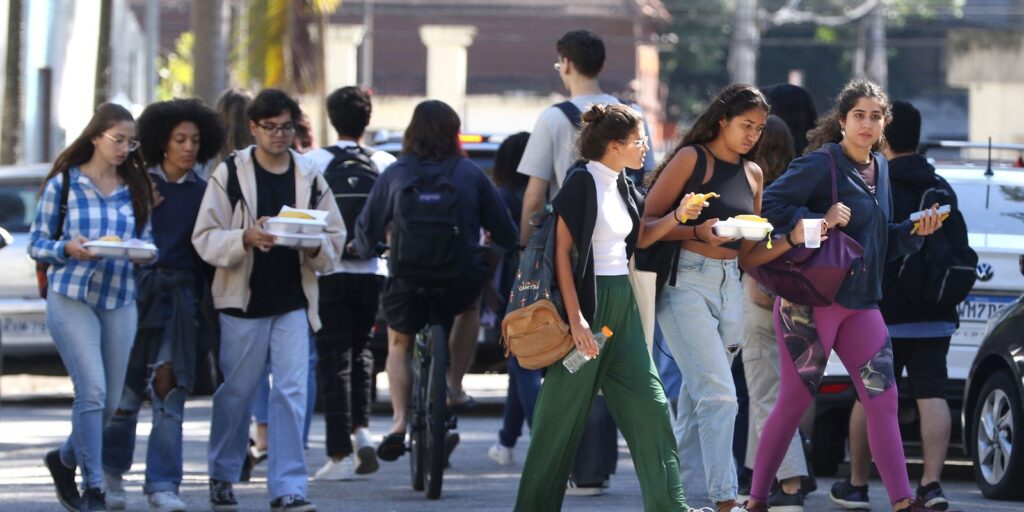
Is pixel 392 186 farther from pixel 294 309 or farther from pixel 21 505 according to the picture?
pixel 21 505

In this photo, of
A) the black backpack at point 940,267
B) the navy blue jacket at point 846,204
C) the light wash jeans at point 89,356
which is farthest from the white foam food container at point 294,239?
the black backpack at point 940,267

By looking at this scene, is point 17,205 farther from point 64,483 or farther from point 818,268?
point 818,268

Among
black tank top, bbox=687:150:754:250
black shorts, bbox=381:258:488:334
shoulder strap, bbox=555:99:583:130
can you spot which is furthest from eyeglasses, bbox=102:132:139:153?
black tank top, bbox=687:150:754:250

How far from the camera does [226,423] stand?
892 centimetres

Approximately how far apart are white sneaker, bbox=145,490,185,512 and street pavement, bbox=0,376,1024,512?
1.49ft

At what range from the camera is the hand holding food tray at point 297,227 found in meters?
8.48

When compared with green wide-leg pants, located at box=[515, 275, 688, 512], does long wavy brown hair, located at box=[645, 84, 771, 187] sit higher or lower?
higher

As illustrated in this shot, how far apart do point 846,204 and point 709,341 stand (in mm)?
891

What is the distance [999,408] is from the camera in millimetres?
9484

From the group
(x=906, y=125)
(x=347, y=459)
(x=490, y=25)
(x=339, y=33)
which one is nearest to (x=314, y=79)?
(x=347, y=459)

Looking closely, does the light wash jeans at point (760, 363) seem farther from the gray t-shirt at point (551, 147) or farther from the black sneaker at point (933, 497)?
the gray t-shirt at point (551, 147)

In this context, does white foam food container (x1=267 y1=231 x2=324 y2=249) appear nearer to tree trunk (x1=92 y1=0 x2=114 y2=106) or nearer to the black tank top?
the black tank top

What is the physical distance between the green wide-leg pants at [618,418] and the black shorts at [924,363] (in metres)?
1.87

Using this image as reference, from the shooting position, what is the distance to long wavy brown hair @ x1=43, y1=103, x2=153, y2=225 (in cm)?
873
